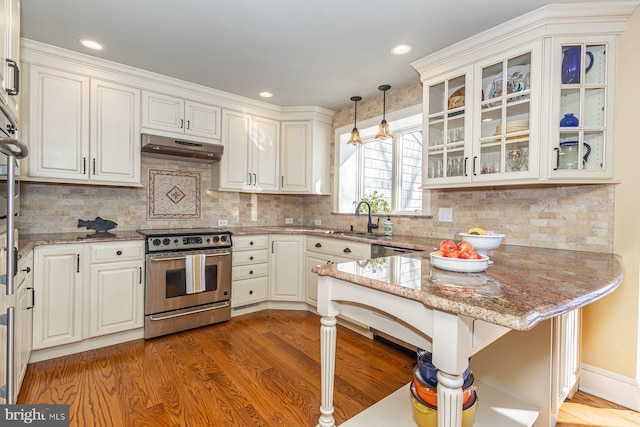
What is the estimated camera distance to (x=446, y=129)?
8.29ft

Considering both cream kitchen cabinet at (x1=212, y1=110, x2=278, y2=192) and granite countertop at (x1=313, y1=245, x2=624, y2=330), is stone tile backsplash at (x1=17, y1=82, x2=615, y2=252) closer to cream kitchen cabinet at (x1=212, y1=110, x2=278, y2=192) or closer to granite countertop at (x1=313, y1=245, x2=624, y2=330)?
cream kitchen cabinet at (x1=212, y1=110, x2=278, y2=192)

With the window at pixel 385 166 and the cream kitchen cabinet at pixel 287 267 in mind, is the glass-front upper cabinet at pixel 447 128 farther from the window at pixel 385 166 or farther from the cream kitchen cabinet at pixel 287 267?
the cream kitchen cabinet at pixel 287 267

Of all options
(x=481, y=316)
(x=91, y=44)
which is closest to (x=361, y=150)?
(x=91, y=44)

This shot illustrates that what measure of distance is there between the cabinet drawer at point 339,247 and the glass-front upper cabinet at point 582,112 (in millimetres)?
1487

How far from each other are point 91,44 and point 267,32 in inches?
56.4

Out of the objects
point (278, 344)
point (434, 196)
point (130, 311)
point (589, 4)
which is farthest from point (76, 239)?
point (589, 4)

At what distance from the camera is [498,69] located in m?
2.24

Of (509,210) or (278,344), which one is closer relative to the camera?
(509,210)

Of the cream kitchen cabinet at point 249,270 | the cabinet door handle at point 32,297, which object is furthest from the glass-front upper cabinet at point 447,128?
the cabinet door handle at point 32,297

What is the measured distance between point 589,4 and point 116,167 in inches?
144

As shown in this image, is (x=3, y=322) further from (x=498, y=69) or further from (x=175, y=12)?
(x=498, y=69)

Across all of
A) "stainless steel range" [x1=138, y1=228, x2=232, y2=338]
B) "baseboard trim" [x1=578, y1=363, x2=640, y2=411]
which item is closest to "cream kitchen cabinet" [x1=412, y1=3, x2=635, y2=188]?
"baseboard trim" [x1=578, y1=363, x2=640, y2=411]

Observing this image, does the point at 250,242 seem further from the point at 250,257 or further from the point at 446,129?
the point at 446,129

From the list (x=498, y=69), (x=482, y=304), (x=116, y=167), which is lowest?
(x=482, y=304)
